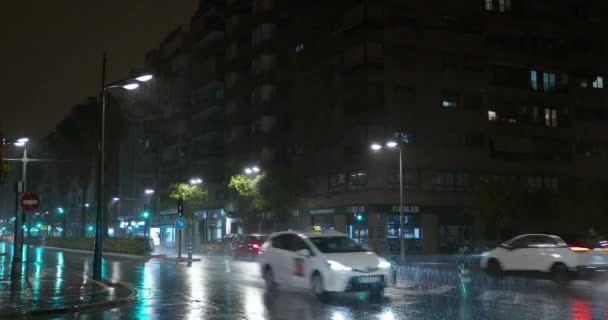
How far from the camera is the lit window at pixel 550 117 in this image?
56.1m

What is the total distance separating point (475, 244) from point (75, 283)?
35266 millimetres

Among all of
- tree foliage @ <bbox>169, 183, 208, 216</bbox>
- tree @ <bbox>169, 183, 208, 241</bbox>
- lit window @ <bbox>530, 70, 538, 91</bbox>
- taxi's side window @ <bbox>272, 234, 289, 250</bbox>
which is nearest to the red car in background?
taxi's side window @ <bbox>272, 234, 289, 250</bbox>

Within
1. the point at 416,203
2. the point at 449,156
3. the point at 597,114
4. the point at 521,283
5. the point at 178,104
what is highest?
the point at 178,104

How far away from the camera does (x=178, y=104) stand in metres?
84.1

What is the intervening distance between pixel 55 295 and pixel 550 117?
48.4m

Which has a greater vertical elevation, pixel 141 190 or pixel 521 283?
pixel 141 190

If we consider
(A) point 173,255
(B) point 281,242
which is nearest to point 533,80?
(A) point 173,255

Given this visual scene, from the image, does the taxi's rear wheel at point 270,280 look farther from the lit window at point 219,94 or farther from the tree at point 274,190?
the lit window at point 219,94

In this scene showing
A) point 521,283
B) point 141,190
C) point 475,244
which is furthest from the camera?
point 141,190

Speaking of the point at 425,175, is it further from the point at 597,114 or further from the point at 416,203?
the point at 597,114

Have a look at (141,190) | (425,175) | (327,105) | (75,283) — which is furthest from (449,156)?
(141,190)

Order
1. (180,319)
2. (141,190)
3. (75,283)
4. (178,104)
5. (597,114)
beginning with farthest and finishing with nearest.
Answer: (141,190) < (178,104) < (597,114) < (75,283) < (180,319)

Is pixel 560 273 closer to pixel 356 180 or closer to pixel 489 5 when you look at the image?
pixel 356 180

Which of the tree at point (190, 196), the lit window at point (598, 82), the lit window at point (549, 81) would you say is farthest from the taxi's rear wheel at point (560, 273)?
the tree at point (190, 196)
